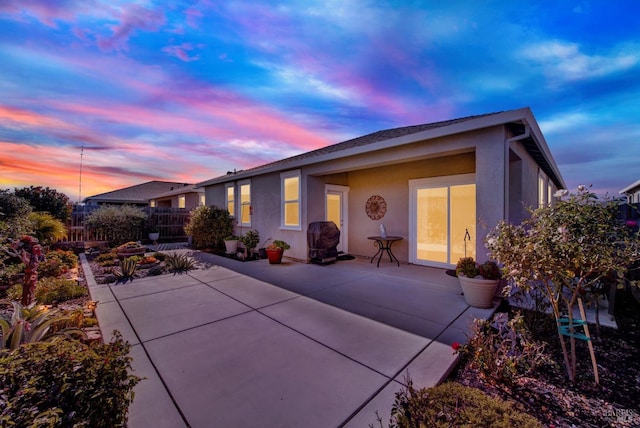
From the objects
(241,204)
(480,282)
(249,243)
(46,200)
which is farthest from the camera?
(241,204)

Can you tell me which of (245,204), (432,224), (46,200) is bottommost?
(432,224)

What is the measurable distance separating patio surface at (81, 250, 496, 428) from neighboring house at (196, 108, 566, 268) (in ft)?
5.58

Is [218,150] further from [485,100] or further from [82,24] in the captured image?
[485,100]

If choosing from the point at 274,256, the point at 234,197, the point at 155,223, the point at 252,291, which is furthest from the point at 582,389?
the point at 155,223

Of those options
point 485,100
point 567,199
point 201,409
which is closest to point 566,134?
point 485,100

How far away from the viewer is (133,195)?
24.4 metres

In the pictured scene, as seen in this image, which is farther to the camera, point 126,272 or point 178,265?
point 178,265

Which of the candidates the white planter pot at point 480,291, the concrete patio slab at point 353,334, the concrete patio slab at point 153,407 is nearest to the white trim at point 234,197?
the concrete patio slab at point 353,334

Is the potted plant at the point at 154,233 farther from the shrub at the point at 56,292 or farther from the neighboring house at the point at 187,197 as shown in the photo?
the shrub at the point at 56,292

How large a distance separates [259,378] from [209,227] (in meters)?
9.11

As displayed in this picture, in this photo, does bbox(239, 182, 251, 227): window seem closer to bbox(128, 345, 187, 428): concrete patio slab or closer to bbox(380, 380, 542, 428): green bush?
bbox(128, 345, 187, 428): concrete patio slab

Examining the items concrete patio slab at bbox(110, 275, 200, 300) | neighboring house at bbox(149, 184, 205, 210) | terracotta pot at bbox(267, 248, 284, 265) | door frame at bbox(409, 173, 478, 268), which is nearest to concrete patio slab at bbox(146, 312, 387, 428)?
concrete patio slab at bbox(110, 275, 200, 300)

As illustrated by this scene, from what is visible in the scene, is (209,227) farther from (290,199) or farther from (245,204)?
(290,199)

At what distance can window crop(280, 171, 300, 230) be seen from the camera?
27.0 feet
